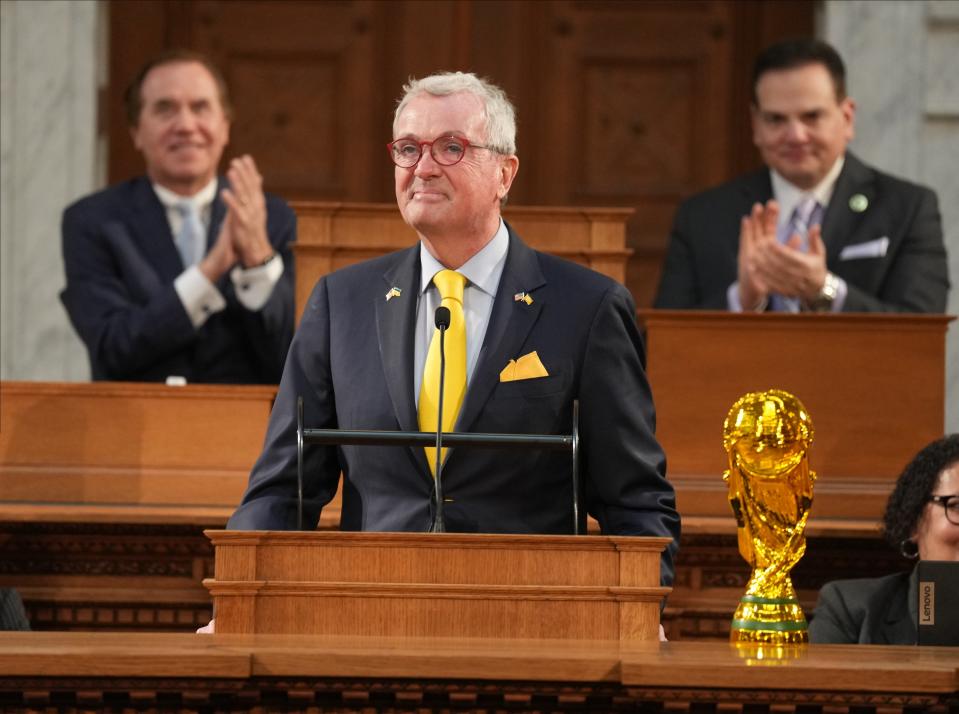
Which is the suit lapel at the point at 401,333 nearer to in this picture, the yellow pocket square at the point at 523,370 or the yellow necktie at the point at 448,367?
the yellow necktie at the point at 448,367

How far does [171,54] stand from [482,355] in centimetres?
253

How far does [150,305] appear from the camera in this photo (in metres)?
4.78

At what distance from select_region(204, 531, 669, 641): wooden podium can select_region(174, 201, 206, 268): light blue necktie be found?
2.71 meters

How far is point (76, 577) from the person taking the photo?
3.91 m

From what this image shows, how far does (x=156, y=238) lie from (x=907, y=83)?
109 inches

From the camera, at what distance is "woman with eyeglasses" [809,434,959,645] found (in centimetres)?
343

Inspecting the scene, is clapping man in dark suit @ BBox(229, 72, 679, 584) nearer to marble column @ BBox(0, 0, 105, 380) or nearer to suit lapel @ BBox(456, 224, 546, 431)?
suit lapel @ BBox(456, 224, 546, 431)

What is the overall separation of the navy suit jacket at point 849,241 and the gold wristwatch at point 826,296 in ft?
0.45

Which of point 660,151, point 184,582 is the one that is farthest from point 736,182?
point 184,582

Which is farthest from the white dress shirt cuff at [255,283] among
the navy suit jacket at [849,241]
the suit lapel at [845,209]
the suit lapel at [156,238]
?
the suit lapel at [845,209]

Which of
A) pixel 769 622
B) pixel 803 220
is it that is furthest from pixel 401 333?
pixel 803 220

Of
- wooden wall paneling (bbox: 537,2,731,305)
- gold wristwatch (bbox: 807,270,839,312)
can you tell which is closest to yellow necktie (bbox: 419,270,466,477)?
gold wristwatch (bbox: 807,270,839,312)

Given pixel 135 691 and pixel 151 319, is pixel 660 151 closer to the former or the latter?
pixel 151 319

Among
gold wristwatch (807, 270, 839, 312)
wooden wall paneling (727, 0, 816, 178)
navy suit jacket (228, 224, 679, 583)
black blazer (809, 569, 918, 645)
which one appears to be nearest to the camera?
navy suit jacket (228, 224, 679, 583)
